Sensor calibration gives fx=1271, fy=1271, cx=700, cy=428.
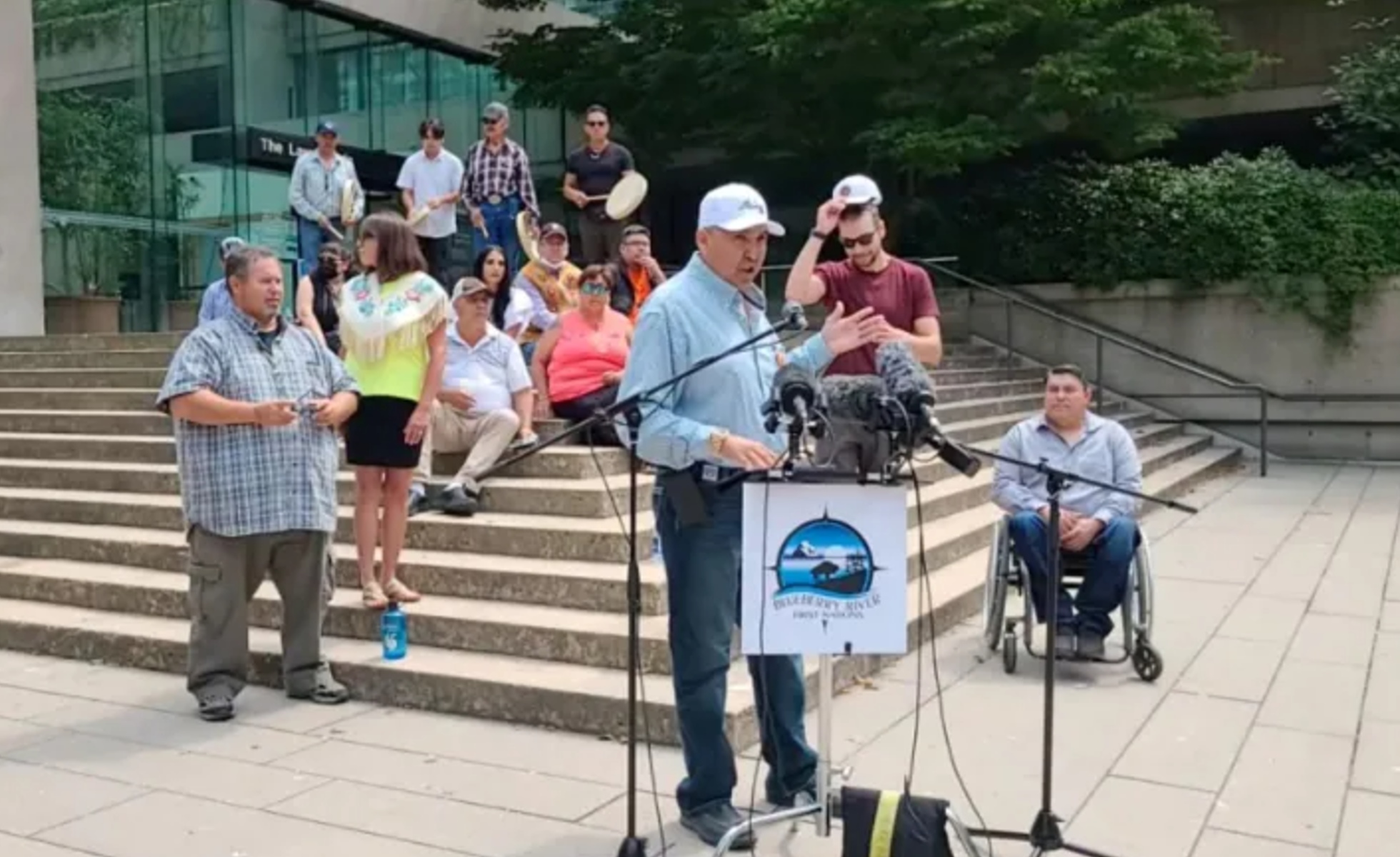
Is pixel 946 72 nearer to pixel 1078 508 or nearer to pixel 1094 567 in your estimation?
pixel 1078 508

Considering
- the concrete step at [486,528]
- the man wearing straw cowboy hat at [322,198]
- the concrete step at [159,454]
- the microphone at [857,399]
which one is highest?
the man wearing straw cowboy hat at [322,198]

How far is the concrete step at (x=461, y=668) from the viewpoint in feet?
15.6

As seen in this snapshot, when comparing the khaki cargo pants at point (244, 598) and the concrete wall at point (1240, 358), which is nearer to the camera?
the khaki cargo pants at point (244, 598)

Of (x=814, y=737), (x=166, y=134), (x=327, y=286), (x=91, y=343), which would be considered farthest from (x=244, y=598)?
(x=166, y=134)

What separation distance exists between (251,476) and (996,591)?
10.4ft

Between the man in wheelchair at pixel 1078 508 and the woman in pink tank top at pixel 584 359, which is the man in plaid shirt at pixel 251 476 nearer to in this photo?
the woman in pink tank top at pixel 584 359

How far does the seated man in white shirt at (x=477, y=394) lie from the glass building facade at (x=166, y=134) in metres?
10.9

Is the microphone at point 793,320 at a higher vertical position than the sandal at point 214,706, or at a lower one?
higher

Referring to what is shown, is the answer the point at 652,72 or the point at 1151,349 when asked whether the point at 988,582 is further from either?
the point at 652,72

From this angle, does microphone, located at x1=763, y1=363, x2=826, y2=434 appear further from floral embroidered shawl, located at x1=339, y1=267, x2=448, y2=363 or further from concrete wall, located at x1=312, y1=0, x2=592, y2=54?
concrete wall, located at x1=312, y1=0, x2=592, y2=54

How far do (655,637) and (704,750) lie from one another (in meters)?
1.51

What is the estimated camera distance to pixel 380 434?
5.48 metres

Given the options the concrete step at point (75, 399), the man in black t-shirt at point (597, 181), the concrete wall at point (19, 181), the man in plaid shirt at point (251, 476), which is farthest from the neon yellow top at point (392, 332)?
the concrete wall at point (19, 181)

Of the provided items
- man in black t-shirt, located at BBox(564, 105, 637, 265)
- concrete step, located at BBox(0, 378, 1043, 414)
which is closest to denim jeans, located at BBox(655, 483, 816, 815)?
concrete step, located at BBox(0, 378, 1043, 414)
